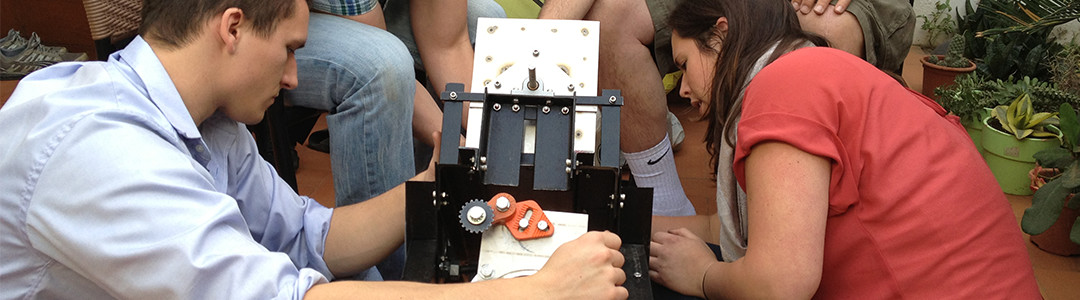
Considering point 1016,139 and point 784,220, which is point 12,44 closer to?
point 784,220

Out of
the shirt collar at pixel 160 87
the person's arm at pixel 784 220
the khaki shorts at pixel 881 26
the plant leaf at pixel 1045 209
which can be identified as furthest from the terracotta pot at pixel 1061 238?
the shirt collar at pixel 160 87

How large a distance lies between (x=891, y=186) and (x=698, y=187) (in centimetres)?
162

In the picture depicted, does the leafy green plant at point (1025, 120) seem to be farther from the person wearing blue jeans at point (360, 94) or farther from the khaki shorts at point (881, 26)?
the person wearing blue jeans at point (360, 94)

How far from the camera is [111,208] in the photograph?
92cm

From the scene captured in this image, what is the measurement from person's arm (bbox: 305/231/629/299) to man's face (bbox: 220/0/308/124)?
0.36 meters

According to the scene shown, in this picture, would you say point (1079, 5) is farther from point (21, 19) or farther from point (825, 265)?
point (21, 19)

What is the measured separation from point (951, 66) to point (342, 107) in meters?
2.75

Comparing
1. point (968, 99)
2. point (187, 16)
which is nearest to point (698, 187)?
point (968, 99)

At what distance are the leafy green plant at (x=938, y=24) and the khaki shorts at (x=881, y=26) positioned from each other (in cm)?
201

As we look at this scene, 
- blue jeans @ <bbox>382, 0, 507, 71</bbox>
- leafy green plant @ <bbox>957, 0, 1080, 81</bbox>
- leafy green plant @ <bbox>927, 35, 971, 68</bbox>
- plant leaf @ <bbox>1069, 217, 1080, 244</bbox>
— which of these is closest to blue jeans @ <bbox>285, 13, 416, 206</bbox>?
blue jeans @ <bbox>382, 0, 507, 71</bbox>

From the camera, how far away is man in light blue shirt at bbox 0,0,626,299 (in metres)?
→ 0.93

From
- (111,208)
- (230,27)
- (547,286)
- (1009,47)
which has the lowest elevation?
(1009,47)

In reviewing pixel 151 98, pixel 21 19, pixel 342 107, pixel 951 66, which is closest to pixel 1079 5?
pixel 951 66

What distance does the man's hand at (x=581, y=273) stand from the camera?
41.2 inches
